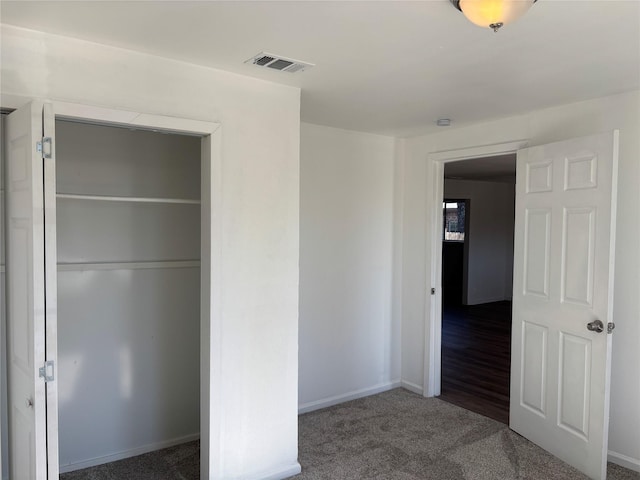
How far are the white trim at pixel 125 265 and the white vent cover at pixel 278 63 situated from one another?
1505 mm

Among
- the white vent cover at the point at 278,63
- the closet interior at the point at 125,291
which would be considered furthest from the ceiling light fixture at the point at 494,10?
the closet interior at the point at 125,291

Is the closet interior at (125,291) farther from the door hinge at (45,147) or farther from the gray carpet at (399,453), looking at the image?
the door hinge at (45,147)

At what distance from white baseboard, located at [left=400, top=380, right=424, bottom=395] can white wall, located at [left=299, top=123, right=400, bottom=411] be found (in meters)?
0.09

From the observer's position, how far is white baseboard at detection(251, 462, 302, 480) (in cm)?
286

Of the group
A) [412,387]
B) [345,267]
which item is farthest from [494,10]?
[412,387]

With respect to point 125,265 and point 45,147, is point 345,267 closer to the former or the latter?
point 125,265

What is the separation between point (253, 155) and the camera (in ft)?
9.02

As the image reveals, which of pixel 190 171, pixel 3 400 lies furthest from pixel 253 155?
pixel 3 400

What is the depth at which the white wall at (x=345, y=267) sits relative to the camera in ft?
13.0

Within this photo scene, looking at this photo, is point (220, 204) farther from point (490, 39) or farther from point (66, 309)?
point (490, 39)

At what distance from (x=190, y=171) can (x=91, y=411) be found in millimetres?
1714

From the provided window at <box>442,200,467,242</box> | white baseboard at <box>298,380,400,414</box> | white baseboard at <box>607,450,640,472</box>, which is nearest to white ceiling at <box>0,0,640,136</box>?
white baseboard at <box>607,450,640,472</box>

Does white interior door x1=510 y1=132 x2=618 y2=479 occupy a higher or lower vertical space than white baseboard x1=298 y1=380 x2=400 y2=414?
higher

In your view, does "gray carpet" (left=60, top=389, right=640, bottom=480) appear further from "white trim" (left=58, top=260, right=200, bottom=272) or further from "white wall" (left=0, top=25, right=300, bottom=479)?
"white trim" (left=58, top=260, right=200, bottom=272)
